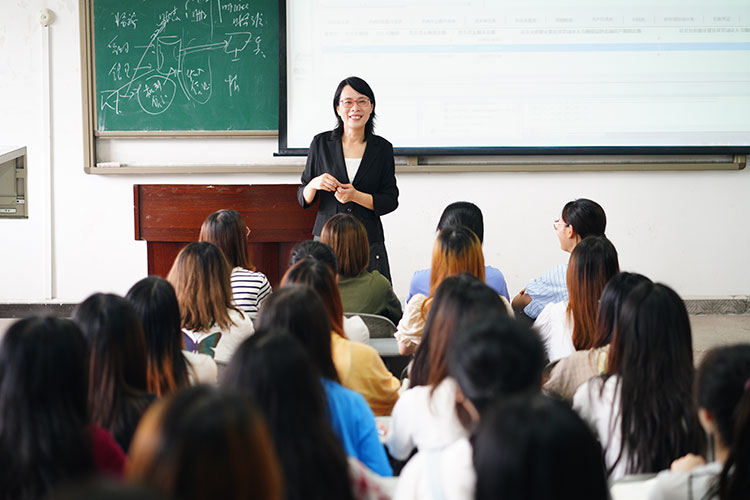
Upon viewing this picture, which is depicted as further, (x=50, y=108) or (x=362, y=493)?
(x=50, y=108)

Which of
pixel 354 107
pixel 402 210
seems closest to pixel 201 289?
pixel 354 107

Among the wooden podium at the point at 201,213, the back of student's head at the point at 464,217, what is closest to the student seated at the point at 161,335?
the back of student's head at the point at 464,217

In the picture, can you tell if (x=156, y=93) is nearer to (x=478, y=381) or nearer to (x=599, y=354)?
(x=599, y=354)

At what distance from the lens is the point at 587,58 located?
16.9 ft

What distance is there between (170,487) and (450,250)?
5.81 ft

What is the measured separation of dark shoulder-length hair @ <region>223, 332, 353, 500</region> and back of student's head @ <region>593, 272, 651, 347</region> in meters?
1.02

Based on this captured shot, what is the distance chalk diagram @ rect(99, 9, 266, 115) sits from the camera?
504 centimetres

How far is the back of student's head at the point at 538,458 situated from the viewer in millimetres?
775

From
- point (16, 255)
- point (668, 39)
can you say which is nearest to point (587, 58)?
point (668, 39)

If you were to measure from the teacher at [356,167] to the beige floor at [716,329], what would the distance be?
6.95 feet

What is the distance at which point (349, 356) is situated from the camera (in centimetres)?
188

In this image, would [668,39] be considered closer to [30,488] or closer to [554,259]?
[554,259]

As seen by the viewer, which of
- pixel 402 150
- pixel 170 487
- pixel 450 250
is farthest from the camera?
pixel 402 150

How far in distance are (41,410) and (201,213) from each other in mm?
3047
